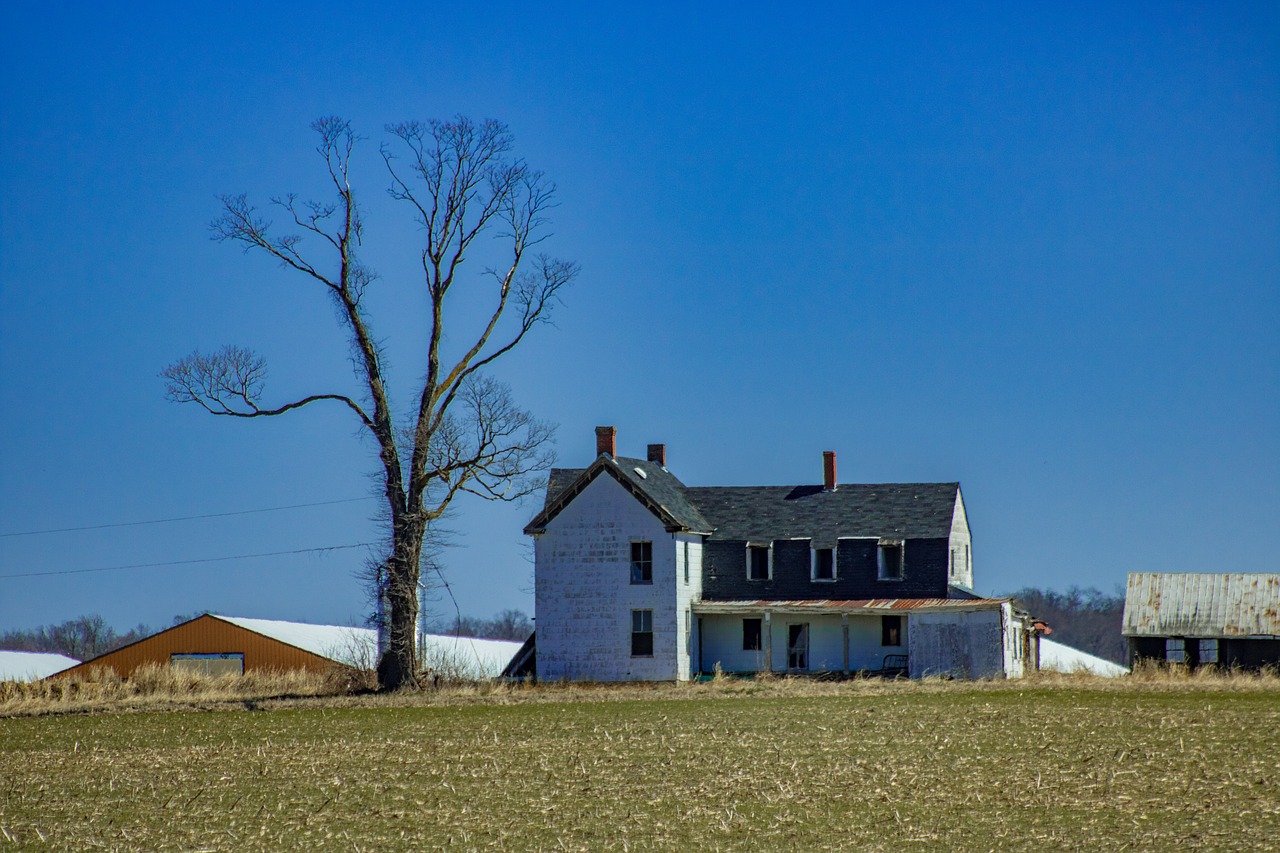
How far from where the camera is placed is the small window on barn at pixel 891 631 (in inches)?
1943

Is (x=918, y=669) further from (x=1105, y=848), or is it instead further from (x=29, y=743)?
(x=1105, y=848)

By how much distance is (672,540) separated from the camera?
4881 centimetres

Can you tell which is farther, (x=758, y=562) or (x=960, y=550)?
(x=960, y=550)

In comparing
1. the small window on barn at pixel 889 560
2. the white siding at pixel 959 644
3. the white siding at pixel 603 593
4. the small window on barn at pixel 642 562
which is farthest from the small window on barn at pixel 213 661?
the white siding at pixel 959 644

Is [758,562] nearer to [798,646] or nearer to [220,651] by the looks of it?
[798,646]

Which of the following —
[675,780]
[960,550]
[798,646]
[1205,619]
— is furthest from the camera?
[1205,619]

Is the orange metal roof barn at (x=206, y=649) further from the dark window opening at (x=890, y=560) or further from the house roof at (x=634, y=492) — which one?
the dark window opening at (x=890, y=560)

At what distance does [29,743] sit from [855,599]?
90.3ft

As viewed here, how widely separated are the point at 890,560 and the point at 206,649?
91.9 feet

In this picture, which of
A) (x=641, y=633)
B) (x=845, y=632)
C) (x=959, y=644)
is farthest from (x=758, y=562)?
(x=959, y=644)

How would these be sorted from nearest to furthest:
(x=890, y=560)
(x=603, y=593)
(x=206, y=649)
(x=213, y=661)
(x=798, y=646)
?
(x=603, y=593)
(x=798, y=646)
(x=890, y=560)
(x=213, y=661)
(x=206, y=649)

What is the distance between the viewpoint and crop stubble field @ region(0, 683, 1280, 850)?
56.6 feet

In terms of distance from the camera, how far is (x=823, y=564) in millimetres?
51344

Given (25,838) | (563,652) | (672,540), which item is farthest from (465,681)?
(25,838)
